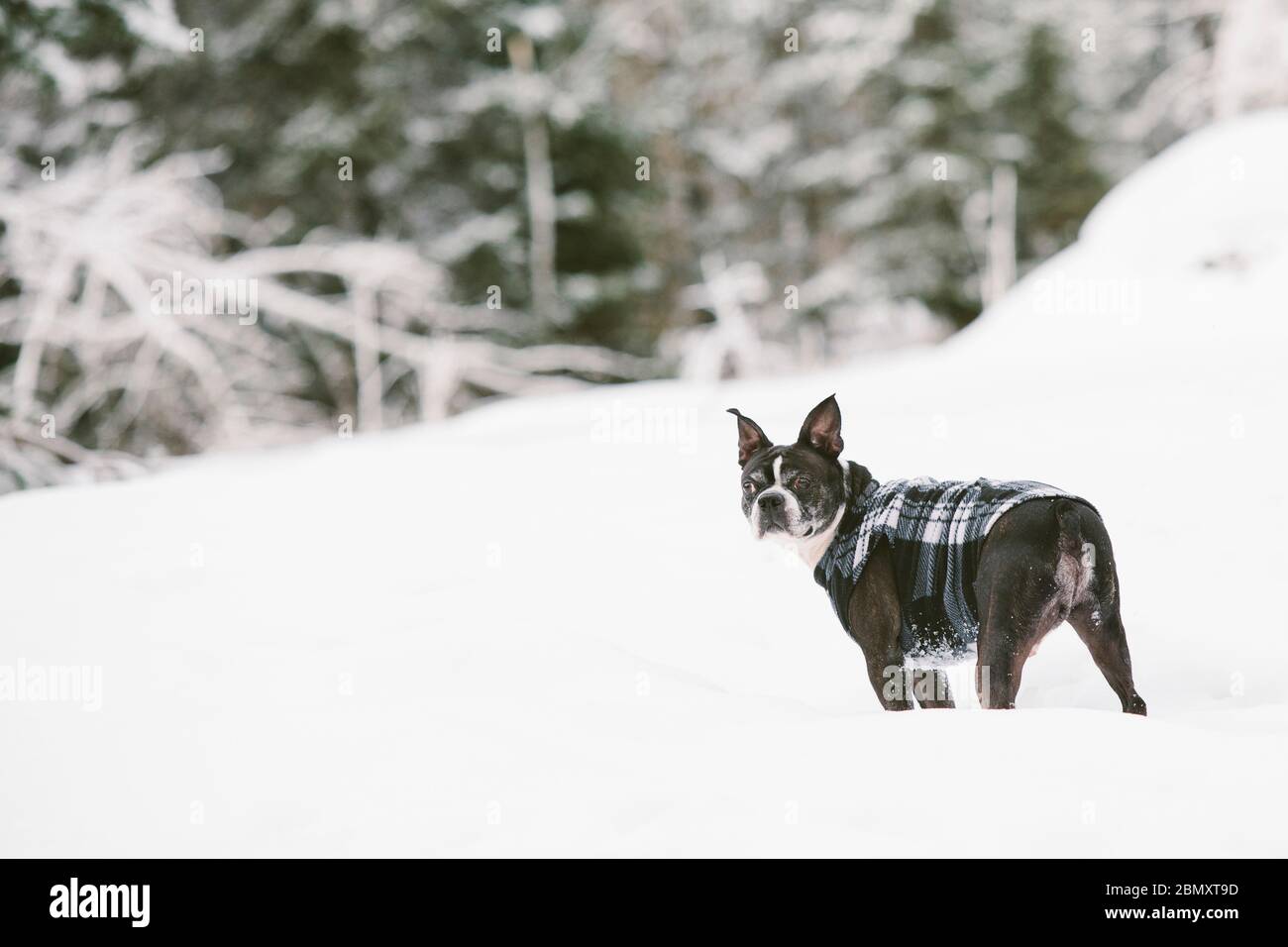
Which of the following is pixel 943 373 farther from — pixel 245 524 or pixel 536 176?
pixel 536 176

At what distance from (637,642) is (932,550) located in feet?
4.90

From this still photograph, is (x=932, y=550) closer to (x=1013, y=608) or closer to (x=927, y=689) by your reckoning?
(x=1013, y=608)

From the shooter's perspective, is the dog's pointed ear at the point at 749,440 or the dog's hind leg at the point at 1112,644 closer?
the dog's hind leg at the point at 1112,644

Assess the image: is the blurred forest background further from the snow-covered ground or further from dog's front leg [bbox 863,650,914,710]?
dog's front leg [bbox 863,650,914,710]

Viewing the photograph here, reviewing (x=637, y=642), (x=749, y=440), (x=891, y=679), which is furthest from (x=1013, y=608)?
(x=637, y=642)

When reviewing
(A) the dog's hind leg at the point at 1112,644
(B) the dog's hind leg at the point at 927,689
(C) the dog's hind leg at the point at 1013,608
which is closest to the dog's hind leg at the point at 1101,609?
(A) the dog's hind leg at the point at 1112,644

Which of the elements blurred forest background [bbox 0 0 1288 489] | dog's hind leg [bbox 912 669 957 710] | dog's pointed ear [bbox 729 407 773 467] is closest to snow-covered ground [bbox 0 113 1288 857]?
dog's hind leg [bbox 912 669 957 710]

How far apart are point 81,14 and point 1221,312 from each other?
942cm

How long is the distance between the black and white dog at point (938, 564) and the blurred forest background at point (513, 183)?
15.6 ft

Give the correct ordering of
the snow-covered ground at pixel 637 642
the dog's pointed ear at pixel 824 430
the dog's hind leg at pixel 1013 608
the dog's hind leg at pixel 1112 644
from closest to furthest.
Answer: the snow-covered ground at pixel 637 642 < the dog's hind leg at pixel 1013 608 < the dog's hind leg at pixel 1112 644 < the dog's pointed ear at pixel 824 430

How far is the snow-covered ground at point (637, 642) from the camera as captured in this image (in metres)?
2.59

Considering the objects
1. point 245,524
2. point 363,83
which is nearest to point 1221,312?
point 245,524

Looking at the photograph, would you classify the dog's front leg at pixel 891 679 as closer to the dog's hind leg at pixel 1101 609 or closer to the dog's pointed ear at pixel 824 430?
the dog's hind leg at pixel 1101 609

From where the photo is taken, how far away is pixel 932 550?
364 centimetres
